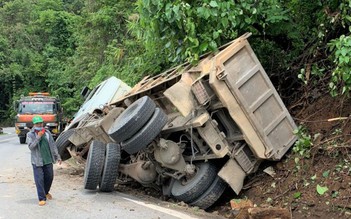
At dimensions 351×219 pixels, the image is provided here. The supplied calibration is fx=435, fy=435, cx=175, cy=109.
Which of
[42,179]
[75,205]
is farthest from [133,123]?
[42,179]

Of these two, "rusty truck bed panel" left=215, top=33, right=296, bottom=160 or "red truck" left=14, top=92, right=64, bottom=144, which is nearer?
"rusty truck bed panel" left=215, top=33, right=296, bottom=160

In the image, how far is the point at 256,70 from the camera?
7117 mm

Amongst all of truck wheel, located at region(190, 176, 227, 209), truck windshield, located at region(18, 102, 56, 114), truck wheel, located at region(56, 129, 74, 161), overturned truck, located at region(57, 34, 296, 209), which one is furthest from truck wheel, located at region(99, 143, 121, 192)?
truck windshield, located at region(18, 102, 56, 114)

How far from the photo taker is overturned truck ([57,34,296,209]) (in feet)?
21.7

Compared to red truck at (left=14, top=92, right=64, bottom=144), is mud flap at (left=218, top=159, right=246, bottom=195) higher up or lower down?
lower down

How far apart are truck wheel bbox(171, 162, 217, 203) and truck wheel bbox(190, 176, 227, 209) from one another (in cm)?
6

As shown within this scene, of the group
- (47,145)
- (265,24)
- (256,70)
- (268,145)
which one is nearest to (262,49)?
(265,24)

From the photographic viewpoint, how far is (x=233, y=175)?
6.77 m

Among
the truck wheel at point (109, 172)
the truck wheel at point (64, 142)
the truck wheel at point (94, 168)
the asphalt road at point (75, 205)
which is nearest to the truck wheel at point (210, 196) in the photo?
the asphalt road at point (75, 205)

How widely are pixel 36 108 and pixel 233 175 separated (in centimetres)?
1635

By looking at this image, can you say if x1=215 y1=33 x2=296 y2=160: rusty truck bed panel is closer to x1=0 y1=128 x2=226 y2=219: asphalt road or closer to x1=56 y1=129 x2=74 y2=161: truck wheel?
x1=0 y1=128 x2=226 y2=219: asphalt road

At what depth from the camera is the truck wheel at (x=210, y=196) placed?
6793 millimetres

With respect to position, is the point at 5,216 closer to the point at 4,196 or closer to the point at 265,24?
the point at 4,196

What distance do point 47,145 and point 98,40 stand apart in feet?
54.0
